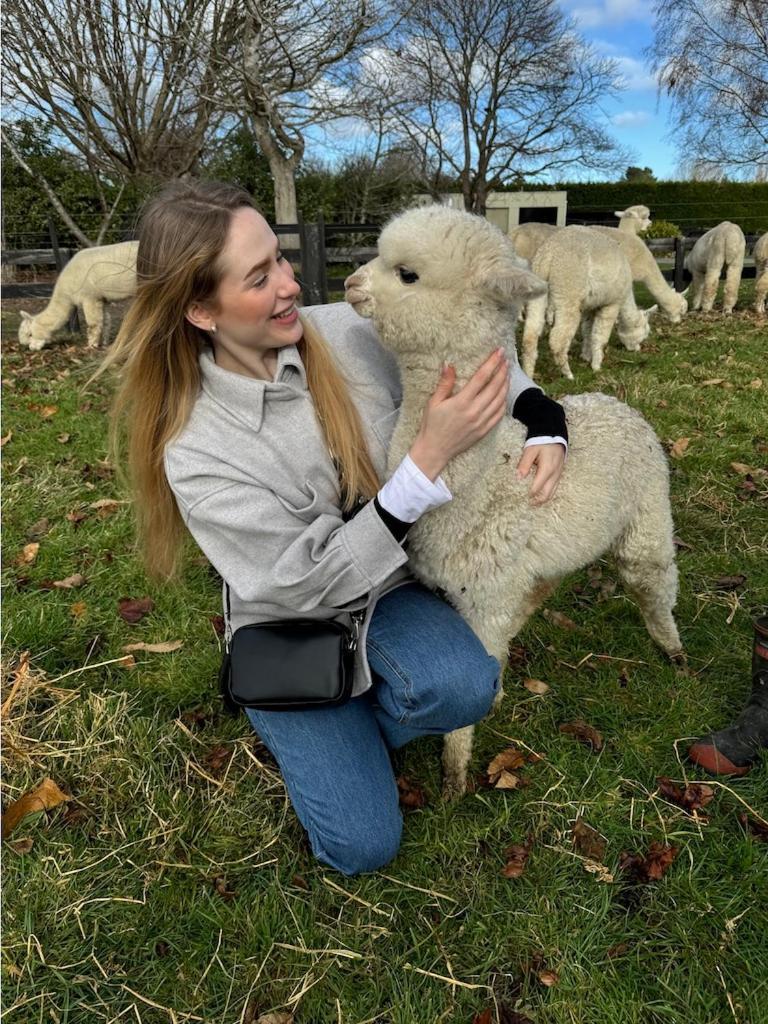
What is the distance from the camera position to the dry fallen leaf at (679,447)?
187 inches

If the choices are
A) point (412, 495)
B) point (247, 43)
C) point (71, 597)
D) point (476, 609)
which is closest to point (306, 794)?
point (476, 609)

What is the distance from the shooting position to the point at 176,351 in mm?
2074

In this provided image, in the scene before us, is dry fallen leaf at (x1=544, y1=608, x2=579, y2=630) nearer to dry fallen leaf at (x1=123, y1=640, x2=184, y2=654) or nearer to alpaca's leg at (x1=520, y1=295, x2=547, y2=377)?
dry fallen leaf at (x1=123, y1=640, x2=184, y2=654)

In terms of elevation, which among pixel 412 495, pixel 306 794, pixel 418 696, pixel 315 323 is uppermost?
pixel 315 323

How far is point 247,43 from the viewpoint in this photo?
11008mm

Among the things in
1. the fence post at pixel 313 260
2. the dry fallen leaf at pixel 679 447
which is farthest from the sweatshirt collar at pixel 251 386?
the fence post at pixel 313 260

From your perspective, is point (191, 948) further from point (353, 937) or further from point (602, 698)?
point (602, 698)

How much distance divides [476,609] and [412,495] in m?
0.62

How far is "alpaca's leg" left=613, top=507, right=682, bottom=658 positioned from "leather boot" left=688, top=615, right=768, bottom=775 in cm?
38

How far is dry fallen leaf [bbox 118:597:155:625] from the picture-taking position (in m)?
3.20

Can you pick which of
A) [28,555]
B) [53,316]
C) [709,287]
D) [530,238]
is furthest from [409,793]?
[709,287]

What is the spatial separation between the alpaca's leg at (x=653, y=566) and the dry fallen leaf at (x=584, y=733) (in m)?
0.55

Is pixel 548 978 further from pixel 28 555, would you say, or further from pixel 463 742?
pixel 28 555

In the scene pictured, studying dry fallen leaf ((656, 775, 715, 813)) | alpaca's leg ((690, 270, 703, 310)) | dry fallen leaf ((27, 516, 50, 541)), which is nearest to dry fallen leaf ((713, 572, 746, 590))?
dry fallen leaf ((656, 775, 715, 813))
